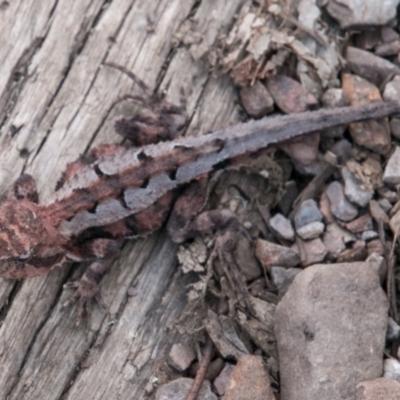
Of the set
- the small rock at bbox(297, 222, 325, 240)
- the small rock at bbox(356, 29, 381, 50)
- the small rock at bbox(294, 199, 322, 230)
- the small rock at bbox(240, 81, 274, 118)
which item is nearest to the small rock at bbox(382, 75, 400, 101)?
the small rock at bbox(356, 29, 381, 50)

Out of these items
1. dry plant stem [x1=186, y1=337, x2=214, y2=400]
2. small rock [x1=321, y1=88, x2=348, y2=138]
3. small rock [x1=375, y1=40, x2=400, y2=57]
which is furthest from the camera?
small rock [x1=375, y1=40, x2=400, y2=57]

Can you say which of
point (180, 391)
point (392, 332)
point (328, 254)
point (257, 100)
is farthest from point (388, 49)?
point (180, 391)

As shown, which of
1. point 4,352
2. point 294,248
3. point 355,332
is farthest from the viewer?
point 294,248

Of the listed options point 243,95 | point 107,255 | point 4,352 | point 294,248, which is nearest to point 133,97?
point 243,95

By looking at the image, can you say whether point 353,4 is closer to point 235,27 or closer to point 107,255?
point 235,27

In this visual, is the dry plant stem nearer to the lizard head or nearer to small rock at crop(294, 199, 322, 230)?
small rock at crop(294, 199, 322, 230)
